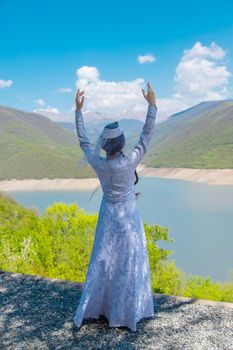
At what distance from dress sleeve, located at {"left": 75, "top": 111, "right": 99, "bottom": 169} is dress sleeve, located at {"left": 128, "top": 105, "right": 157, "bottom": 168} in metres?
0.34

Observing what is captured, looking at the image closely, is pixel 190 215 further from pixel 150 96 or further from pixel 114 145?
pixel 114 145

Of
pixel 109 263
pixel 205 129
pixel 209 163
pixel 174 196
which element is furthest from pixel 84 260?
pixel 205 129

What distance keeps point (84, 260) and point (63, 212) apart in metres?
1.45

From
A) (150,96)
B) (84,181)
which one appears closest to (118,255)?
(150,96)

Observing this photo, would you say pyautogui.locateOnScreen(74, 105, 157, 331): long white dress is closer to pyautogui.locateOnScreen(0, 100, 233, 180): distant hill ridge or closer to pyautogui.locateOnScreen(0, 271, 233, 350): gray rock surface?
pyautogui.locateOnScreen(0, 271, 233, 350): gray rock surface

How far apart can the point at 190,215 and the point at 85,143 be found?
50778mm

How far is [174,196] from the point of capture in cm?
6669

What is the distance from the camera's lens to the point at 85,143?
3412mm

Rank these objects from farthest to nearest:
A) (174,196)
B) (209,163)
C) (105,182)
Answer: (209,163) → (174,196) → (105,182)

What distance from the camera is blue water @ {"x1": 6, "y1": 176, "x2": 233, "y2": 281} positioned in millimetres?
33844

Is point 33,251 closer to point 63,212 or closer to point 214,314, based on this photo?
point 63,212

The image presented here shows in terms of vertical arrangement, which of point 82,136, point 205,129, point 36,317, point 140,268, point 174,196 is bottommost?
point 174,196

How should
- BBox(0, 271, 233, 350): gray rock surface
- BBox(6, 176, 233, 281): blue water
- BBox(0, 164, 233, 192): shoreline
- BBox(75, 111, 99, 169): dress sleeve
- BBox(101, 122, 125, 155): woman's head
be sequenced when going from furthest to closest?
BBox(0, 164, 233, 192): shoreline → BBox(6, 176, 233, 281): blue water → BBox(75, 111, 99, 169): dress sleeve → BBox(0, 271, 233, 350): gray rock surface → BBox(101, 122, 125, 155): woman's head

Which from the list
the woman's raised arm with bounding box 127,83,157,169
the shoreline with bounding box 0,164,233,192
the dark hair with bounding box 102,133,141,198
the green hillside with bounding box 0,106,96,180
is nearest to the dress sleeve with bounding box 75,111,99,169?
the dark hair with bounding box 102,133,141,198
